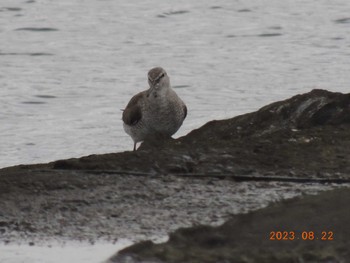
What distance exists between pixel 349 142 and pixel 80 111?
40.4 ft

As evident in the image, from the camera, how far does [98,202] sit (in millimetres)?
10266

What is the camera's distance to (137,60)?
2658 cm

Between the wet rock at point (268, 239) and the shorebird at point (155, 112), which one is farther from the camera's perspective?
the shorebird at point (155, 112)

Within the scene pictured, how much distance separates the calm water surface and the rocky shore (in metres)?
8.41

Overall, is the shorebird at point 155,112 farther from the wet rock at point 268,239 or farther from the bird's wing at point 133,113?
the wet rock at point 268,239

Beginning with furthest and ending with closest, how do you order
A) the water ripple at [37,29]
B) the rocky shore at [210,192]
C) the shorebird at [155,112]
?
the water ripple at [37,29] → the shorebird at [155,112] → the rocky shore at [210,192]

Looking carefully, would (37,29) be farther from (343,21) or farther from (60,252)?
(60,252)

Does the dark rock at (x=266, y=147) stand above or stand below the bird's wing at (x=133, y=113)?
above

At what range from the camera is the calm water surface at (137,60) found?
22391 millimetres

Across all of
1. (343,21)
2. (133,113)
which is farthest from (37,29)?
(133,113)

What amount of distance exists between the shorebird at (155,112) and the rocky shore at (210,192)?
1636mm

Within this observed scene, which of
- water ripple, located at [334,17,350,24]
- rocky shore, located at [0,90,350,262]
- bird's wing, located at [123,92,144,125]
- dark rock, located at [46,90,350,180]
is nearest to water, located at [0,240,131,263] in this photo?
rocky shore, located at [0,90,350,262]

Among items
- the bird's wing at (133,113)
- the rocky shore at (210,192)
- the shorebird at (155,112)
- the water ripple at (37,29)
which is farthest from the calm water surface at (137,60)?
the rocky shore at (210,192)

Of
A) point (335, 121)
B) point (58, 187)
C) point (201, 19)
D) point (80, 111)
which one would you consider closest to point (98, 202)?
point (58, 187)
